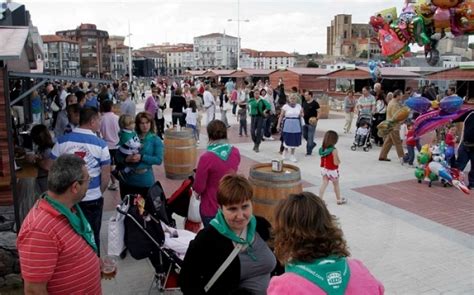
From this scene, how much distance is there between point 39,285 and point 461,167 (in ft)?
29.4

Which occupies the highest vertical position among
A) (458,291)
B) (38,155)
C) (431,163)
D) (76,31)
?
(76,31)

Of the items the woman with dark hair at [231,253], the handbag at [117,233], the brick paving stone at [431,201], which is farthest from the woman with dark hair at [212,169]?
the brick paving stone at [431,201]

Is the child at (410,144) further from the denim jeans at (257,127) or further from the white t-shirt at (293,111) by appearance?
the denim jeans at (257,127)

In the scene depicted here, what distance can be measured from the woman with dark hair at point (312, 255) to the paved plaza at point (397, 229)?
2951 mm

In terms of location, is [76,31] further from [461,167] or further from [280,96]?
[461,167]

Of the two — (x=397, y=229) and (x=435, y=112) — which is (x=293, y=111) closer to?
(x=435, y=112)

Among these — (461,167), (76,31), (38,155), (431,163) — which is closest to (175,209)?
(38,155)

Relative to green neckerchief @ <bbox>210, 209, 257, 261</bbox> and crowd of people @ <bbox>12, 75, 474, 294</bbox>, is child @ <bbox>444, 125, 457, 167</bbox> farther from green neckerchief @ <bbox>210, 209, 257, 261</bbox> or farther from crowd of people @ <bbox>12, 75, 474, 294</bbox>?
green neckerchief @ <bbox>210, 209, 257, 261</bbox>

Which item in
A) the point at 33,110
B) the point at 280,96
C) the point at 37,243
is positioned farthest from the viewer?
the point at 280,96

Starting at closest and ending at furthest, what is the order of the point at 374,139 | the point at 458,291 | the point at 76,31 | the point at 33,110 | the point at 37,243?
1. the point at 37,243
2. the point at 458,291
3. the point at 33,110
4. the point at 374,139
5. the point at 76,31

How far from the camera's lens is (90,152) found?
169 inches

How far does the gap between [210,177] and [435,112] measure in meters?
6.60

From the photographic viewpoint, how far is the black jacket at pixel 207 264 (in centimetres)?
271

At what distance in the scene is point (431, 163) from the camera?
8.75 m
